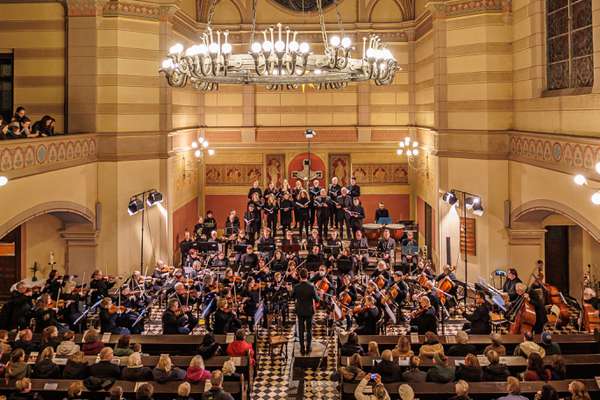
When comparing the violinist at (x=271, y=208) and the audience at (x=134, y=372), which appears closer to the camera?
the audience at (x=134, y=372)

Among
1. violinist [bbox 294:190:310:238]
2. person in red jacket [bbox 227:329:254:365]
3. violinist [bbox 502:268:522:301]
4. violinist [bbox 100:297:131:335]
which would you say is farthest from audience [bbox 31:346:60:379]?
violinist [bbox 294:190:310:238]

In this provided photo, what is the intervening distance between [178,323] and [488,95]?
10142 mm

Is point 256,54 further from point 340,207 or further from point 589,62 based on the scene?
point 340,207

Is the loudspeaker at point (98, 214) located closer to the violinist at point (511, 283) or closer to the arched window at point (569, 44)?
the violinist at point (511, 283)

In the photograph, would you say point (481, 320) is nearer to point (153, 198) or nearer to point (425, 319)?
point (425, 319)

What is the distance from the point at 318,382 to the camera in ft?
36.4

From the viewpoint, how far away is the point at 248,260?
1630 cm

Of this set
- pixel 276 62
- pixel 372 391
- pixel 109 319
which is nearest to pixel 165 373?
pixel 372 391

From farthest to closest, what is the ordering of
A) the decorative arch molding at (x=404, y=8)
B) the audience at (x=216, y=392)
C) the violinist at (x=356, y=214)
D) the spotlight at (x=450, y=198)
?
the decorative arch molding at (x=404, y=8) < the violinist at (x=356, y=214) < the spotlight at (x=450, y=198) < the audience at (x=216, y=392)

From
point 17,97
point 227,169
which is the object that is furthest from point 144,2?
point 227,169

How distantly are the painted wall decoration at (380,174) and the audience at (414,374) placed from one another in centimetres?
1521

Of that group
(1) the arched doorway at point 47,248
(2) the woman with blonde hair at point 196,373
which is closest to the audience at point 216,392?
(2) the woman with blonde hair at point 196,373

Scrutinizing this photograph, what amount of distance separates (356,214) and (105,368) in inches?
447

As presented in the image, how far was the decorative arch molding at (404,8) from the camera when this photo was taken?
2223cm
